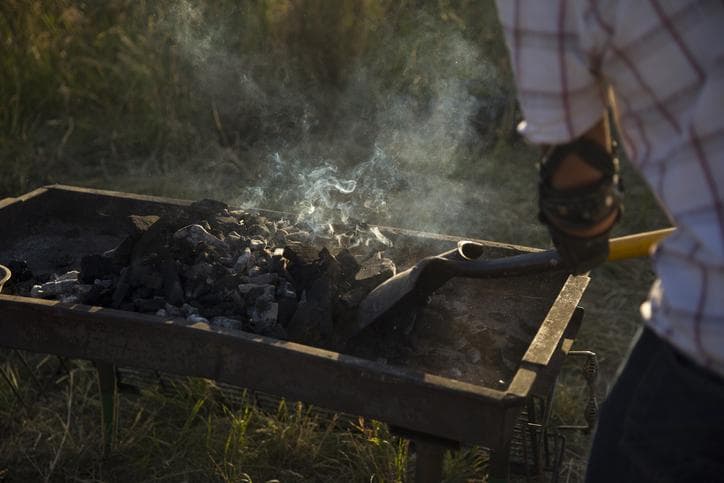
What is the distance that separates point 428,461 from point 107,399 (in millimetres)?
1448

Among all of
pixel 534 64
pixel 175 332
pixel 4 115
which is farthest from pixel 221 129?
pixel 534 64

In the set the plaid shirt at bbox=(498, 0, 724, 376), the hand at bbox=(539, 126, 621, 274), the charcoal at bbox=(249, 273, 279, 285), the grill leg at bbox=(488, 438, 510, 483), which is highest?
the plaid shirt at bbox=(498, 0, 724, 376)

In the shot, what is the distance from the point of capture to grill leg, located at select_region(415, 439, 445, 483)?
2256 mm

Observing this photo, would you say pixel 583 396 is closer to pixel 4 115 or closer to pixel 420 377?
pixel 420 377

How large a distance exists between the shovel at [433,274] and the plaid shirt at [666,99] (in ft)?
3.93

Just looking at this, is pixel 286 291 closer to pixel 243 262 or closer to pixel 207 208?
pixel 243 262

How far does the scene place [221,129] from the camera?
20.4 ft

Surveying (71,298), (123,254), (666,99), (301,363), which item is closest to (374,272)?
(301,363)

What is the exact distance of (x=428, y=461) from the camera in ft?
7.49

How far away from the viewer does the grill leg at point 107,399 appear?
2.99 meters

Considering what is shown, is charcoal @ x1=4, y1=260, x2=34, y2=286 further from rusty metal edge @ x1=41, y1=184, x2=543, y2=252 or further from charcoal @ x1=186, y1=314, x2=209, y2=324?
charcoal @ x1=186, y1=314, x2=209, y2=324

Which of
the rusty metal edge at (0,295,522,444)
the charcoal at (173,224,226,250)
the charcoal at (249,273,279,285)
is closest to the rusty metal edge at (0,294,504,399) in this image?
the rusty metal edge at (0,295,522,444)

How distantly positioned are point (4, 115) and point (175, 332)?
4.57 meters

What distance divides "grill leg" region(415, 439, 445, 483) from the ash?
513 mm
